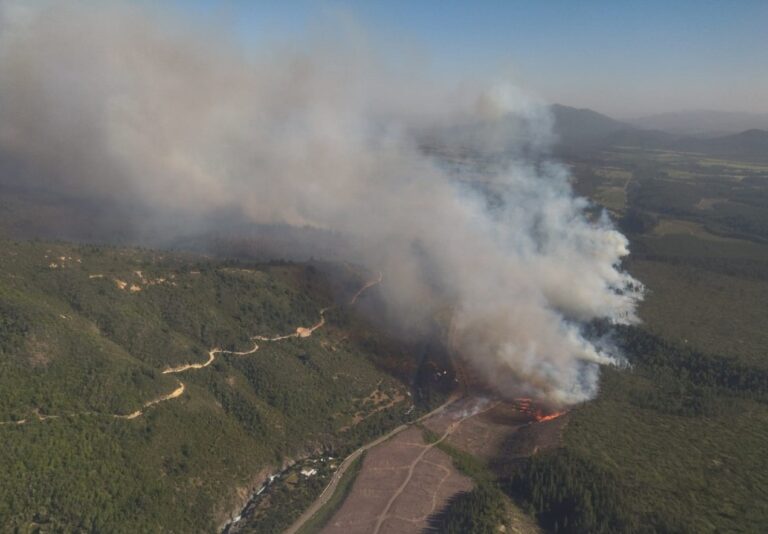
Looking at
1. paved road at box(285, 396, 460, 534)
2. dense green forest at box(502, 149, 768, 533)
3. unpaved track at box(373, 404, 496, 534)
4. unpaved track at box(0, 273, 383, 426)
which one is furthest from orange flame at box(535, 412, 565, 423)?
unpaved track at box(0, 273, 383, 426)

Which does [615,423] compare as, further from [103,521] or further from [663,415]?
[103,521]

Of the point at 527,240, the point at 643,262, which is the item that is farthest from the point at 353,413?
the point at 643,262

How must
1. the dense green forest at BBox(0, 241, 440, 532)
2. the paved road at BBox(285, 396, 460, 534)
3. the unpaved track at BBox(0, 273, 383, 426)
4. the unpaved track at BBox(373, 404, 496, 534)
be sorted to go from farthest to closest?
the paved road at BBox(285, 396, 460, 534) < the unpaved track at BBox(373, 404, 496, 534) < the unpaved track at BBox(0, 273, 383, 426) < the dense green forest at BBox(0, 241, 440, 532)

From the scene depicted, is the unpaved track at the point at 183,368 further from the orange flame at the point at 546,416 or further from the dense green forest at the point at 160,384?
the orange flame at the point at 546,416

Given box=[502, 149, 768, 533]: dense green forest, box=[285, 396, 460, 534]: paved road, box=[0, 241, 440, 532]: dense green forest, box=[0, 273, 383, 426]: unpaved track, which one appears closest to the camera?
box=[0, 241, 440, 532]: dense green forest

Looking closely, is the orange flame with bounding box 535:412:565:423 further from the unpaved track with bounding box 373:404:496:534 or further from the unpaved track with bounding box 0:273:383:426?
the unpaved track with bounding box 0:273:383:426

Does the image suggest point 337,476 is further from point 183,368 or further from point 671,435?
point 671,435

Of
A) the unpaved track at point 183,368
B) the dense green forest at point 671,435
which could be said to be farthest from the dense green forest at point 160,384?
the dense green forest at point 671,435

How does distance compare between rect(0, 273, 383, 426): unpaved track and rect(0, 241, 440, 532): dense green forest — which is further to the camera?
rect(0, 273, 383, 426): unpaved track
